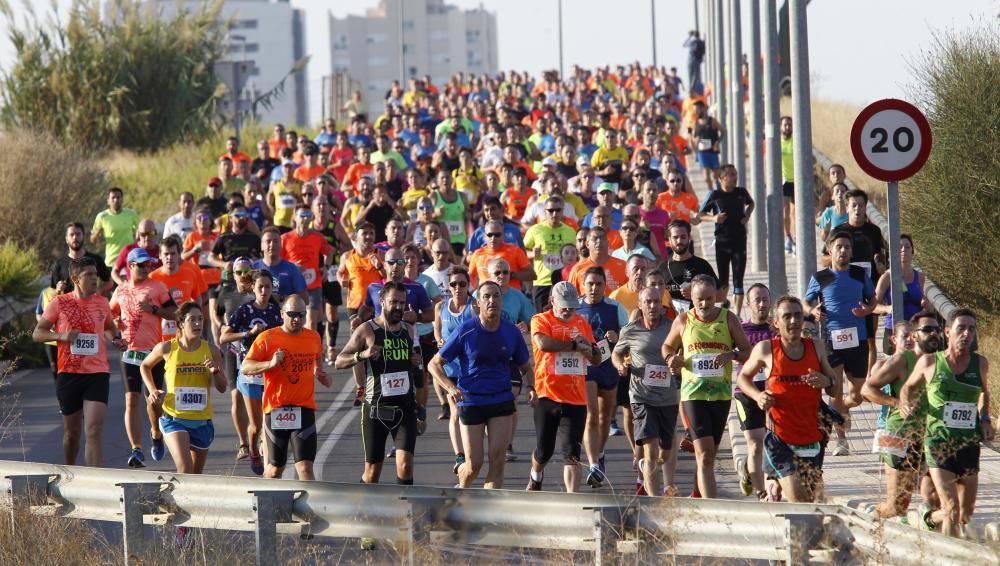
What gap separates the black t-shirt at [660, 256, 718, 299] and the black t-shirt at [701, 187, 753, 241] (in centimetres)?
434

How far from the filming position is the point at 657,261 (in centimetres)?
1644

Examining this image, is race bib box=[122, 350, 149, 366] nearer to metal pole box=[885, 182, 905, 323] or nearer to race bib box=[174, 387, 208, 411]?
race bib box=[174, 387, 208, 411]

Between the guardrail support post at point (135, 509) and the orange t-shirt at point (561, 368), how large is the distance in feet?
11.1

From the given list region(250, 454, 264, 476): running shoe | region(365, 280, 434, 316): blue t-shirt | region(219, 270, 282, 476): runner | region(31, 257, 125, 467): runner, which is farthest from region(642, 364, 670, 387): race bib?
region(31, 257, 125, 467): runner

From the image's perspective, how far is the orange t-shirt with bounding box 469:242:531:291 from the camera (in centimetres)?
1588

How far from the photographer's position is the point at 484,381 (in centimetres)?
1162

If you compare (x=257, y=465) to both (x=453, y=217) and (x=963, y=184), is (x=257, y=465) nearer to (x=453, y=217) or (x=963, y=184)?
(x=453, y=217)

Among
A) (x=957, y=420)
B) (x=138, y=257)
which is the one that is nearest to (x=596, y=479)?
(x=957, y=420)

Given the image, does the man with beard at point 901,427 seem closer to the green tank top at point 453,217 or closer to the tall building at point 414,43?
the green tank top at point 453,217

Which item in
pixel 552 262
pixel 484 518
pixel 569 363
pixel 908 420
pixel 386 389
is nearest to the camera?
pixel 484 518

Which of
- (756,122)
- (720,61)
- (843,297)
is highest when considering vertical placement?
(720,61)

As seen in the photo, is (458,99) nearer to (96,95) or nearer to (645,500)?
(96,95)

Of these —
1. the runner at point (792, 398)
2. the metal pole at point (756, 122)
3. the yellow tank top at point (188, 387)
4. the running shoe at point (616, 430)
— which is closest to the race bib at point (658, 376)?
the runner at point (792, 398)

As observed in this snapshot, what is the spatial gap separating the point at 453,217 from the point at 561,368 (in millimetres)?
8477
